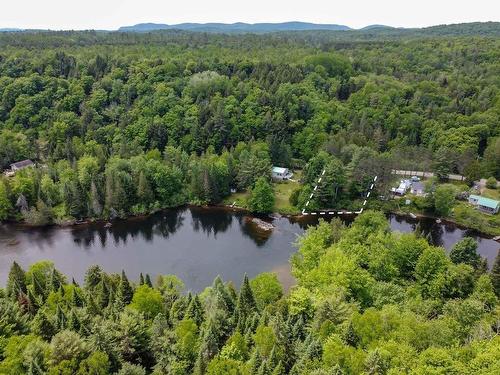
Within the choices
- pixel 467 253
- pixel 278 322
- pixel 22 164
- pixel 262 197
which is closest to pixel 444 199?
pixel 467 253

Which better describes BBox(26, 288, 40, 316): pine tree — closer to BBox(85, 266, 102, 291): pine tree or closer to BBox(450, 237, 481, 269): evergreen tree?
BBox(85, 266, 102, 291): pine tree

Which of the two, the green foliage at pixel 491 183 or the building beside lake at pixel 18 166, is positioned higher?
the building beside lake at pixel 18 166

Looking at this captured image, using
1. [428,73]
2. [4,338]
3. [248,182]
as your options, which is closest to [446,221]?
[248,182]

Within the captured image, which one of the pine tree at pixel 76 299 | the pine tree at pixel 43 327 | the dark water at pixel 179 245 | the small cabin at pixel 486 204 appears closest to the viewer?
the pine tree at pixel 43 327

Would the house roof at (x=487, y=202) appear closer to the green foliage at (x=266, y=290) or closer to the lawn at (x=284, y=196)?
the lawn at (x=284, y=196)

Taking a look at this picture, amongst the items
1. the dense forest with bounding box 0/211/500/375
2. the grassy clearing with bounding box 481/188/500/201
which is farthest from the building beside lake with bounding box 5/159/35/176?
the grassy clearing with bounding box 481/188/500/201

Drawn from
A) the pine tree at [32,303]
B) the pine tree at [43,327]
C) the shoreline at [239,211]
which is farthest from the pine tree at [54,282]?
the shoreline at [239,211]
